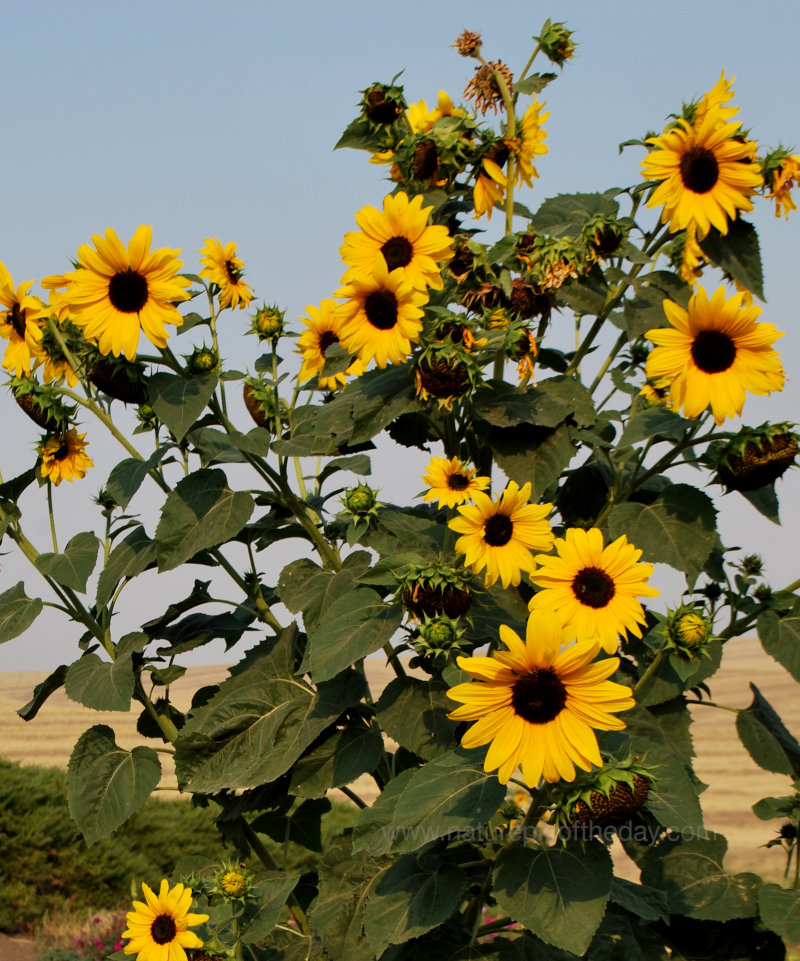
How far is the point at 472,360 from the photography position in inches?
88.3

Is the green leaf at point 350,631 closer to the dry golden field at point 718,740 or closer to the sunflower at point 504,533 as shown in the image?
the sunflower at point 504,533

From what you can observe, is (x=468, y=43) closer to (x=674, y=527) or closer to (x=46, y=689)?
(x=674, y=527)

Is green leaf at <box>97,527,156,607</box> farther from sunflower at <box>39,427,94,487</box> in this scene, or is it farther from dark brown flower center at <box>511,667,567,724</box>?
dark brown flower center at <box>511,667,567,724</box>

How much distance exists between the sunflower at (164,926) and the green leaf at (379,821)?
1.58ft

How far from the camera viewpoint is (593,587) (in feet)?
7.07

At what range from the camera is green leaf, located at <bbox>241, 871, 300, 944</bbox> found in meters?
2.57

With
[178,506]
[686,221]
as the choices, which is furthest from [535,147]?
[178,506]

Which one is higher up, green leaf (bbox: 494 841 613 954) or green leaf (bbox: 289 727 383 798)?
green leaf (bbox: 289 727 383 798)

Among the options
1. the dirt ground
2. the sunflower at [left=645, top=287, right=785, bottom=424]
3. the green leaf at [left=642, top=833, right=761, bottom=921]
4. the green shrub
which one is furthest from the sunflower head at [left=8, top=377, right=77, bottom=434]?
the dirt ground

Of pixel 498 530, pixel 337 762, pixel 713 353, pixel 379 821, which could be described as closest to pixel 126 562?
pixel 337 762

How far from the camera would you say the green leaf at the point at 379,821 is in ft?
7.56

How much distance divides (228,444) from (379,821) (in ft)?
3.68

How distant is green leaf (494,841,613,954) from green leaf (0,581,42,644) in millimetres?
1591

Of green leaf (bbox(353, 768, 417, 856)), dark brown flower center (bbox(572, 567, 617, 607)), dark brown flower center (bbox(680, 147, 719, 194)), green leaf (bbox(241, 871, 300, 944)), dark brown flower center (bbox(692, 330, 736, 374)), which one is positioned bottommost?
green leaf (bbox(241, 871, 300, 944))
